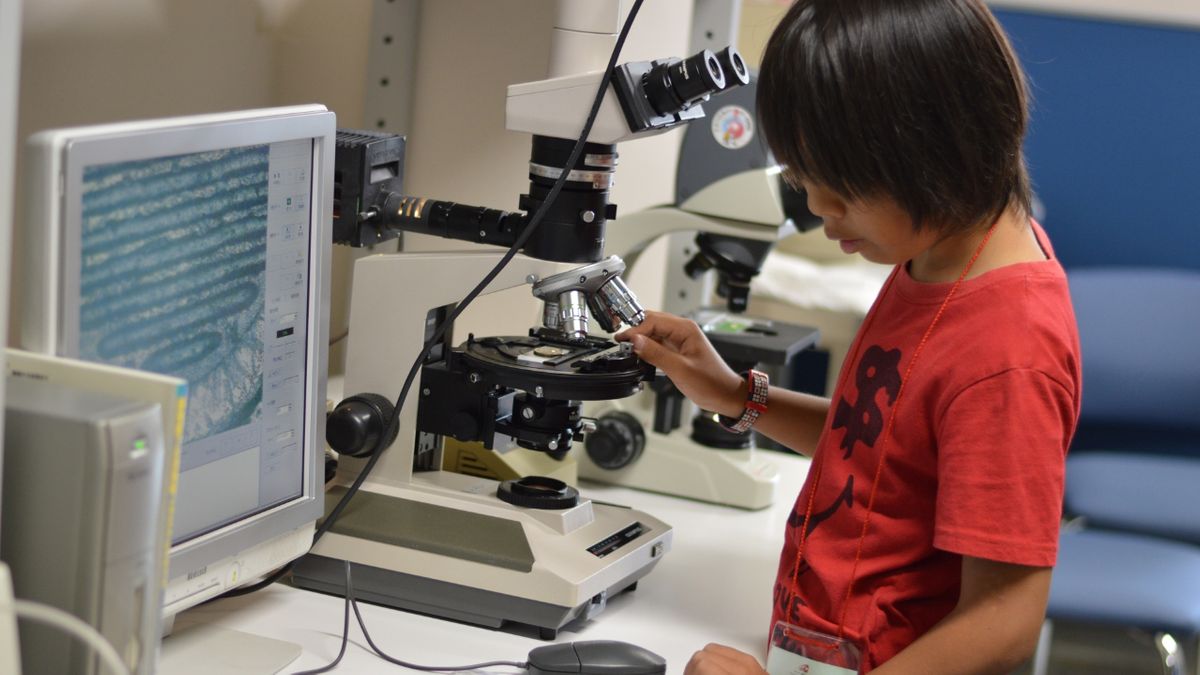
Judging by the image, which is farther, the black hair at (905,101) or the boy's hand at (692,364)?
the boy's hand at (692,364)

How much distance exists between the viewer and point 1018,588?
0.87 meters

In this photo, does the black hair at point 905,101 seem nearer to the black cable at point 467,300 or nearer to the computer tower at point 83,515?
the black cable at point 467,300

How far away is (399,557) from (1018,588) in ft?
1.78

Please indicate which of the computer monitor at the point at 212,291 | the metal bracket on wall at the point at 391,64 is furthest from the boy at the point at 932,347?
the metal bracket on wall at the point at 391,64

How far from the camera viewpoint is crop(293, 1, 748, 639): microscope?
1096mm

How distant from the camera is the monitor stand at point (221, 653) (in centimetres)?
96

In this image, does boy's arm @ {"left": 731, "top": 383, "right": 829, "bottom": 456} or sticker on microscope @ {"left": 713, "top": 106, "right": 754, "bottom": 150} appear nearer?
boy's arm @ {"left": 731, "top": 383, "right": 829, "bottom": 456}

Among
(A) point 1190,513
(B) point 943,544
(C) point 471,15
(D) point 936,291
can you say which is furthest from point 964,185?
(A) point 1190,513

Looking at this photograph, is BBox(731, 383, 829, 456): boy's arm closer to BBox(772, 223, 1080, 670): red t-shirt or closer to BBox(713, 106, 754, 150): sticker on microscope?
BBox(772, 223, 1080, 670): red t-shirt

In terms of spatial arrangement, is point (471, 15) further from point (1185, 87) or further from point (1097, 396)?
point (1185, 87)

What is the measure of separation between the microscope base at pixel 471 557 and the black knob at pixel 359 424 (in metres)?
0.05

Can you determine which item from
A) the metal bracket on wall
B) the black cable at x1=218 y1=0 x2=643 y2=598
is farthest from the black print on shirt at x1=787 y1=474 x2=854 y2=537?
the metal bracket on wall

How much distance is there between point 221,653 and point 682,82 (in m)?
0.61

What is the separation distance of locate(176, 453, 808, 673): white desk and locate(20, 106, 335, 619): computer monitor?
0.28 feet
